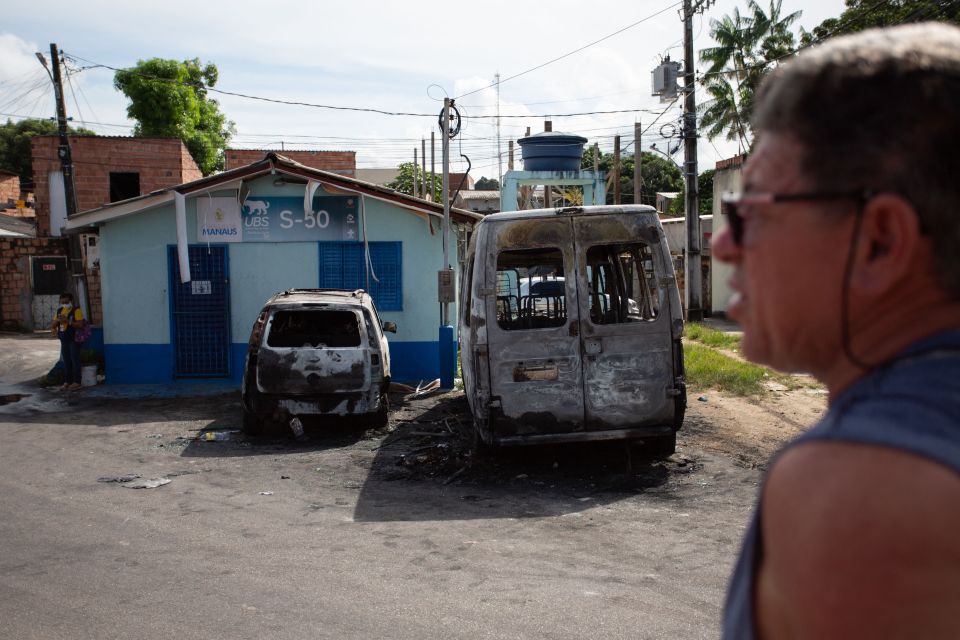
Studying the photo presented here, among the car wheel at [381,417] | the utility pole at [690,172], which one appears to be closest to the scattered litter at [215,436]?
the car wheel at [381,417]

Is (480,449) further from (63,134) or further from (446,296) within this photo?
(63,134)

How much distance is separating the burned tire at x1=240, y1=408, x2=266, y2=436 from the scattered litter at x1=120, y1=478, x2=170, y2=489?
239 centimetres

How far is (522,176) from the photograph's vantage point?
74.0 ft

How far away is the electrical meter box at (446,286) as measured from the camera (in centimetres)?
1471

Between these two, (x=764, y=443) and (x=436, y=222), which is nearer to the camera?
(x=764, y=443)

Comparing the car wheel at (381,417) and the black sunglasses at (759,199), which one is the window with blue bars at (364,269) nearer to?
the car wheel at (381,417)

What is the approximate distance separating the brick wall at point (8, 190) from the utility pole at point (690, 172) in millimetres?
33069

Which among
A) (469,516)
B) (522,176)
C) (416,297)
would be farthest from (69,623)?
(522,176)

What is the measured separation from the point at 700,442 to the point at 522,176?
13796 millimetres

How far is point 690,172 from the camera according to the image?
23.3 meters

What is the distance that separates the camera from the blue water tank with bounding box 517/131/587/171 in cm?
2212

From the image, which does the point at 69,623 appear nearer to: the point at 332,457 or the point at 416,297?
the point at 332,457

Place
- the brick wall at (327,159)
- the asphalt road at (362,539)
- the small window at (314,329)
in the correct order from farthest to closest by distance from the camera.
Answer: the brick wall at (327,159), the small window at (314,329), the asphalt road at (362,539)

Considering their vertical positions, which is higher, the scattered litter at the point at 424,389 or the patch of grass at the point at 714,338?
the patch of grass at the point at 714,338
